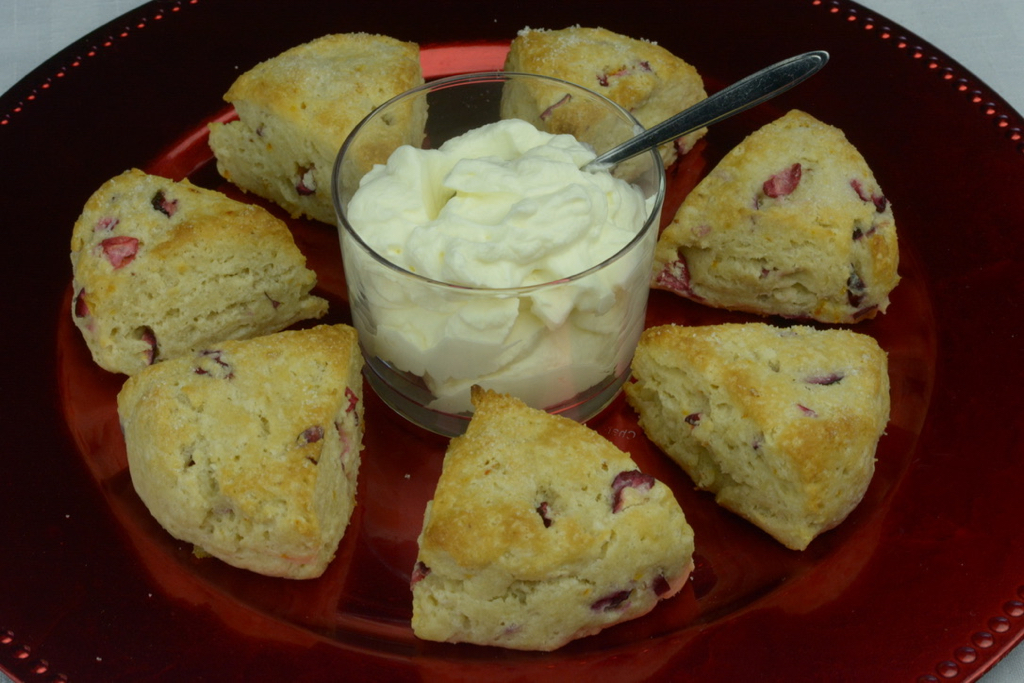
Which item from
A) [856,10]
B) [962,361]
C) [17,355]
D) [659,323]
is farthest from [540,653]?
[856,10]

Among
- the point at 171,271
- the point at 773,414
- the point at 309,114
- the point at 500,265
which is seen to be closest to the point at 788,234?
the point at 773,414

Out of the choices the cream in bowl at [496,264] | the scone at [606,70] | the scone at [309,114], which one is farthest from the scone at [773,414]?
the scone at [309,114]

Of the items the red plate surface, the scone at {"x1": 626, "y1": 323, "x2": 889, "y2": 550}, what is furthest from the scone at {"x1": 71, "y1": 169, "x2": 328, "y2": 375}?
the scone at {"x1": 626, "y1": 323, "x2": 889, "y2": 550}

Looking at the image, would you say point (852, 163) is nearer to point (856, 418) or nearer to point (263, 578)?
point (856, 418)

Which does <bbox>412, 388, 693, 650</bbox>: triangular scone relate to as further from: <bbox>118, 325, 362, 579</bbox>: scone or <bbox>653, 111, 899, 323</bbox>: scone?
<bbox>653, 111, 899, 323</bbox>: scone

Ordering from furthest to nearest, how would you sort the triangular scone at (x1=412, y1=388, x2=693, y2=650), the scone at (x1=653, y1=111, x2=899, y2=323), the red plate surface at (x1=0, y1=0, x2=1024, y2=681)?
the scone at (x1=653, y1=111, x2=899, y2=323), the red plate surface at (x1=0, y1=0, x2=1024, y2=681), the triangular scone at (x1=412, y1=388, x2=693, y2=650)

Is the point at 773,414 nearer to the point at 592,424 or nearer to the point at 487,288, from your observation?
the point at 592,424
